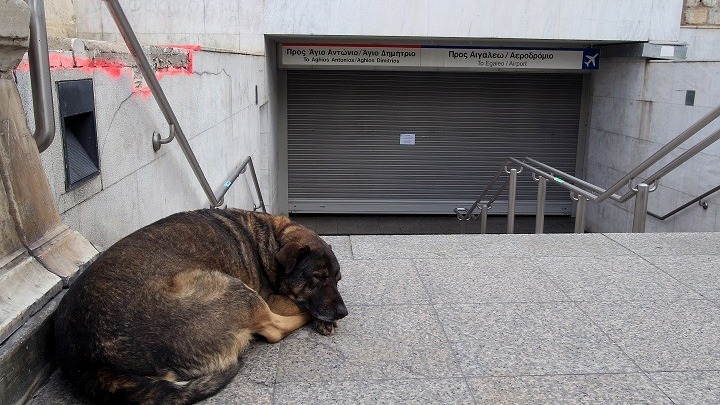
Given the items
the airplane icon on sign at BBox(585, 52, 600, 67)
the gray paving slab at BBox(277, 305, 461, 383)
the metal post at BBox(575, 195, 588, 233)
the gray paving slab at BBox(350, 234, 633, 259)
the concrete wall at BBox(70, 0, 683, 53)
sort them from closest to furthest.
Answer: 1. the gray paving slab at BBox(277, 305, 461, 383)
2. the gray paving slab at BBox(350, 234, 633, 259)
3. the metal post at BBox(575, 195, 588, 233)
4. the concrete wall at BBox(70, 0, 683, 53)
5. the airplane icon on sign at BBox(585, 52, 600, 67)

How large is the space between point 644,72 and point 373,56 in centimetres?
453

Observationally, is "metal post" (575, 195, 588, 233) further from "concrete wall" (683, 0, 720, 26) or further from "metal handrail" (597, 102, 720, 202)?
"concrete wall" (683, 0, 720, 26)

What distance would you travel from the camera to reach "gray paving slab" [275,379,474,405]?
8.89ft

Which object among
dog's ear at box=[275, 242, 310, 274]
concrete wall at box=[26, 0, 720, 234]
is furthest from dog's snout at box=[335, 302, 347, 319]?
concrete wall at box=[26, 0, 720, 234]

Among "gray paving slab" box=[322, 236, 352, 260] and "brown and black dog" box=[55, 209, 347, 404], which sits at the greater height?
"brown and black dog" box=[55, 209, 347, 404]

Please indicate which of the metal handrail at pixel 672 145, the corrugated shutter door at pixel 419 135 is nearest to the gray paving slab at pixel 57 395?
the metal handrail at pixel 672 145

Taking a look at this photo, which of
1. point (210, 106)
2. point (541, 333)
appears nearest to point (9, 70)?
point (541, 333)

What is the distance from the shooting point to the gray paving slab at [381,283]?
3.92m

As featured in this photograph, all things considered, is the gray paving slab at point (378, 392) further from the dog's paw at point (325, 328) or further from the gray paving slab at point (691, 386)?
the gray paving slab at point (691, 386)

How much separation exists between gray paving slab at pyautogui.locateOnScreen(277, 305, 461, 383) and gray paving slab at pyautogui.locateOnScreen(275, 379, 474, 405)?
0.18ft

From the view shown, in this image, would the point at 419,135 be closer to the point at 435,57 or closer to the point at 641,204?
the point at 435,57

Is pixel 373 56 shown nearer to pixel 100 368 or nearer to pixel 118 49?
pixel 118 49

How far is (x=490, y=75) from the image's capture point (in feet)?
43.7

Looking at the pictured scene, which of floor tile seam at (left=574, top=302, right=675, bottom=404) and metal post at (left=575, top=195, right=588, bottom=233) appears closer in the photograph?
floor tile seam at (left=574, top=302, right=675, bottom=404)
